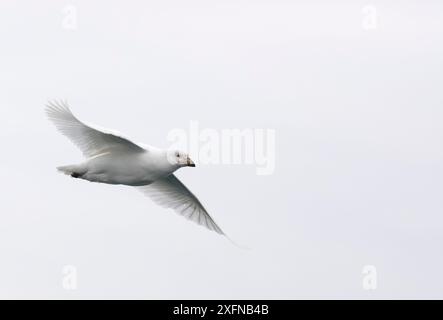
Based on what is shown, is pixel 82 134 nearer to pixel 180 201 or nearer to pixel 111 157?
pixel 111 157

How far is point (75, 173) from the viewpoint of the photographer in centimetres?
3102

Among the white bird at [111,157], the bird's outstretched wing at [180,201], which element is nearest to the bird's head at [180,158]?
the white bird at [111,157]

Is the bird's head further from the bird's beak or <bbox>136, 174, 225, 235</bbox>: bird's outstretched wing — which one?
<bbox>136, 174, 225, 235</bbox>: bird's outstretched wing

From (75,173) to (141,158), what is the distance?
5.47 ft

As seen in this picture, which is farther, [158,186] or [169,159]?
[158,186]

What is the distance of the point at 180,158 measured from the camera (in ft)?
101

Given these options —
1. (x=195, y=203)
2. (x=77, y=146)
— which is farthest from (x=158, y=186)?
(x=77, y=146)

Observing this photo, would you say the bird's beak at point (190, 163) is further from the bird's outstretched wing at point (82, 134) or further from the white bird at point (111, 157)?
the bird's outstretched wing at point (82, 134)

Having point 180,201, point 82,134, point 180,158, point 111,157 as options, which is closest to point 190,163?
point 180,158

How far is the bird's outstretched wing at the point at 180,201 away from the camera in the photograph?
34.1 meters

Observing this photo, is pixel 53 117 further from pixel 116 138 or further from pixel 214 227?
pixel 214 227

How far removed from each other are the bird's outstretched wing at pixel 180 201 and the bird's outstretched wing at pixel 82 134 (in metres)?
3.03
